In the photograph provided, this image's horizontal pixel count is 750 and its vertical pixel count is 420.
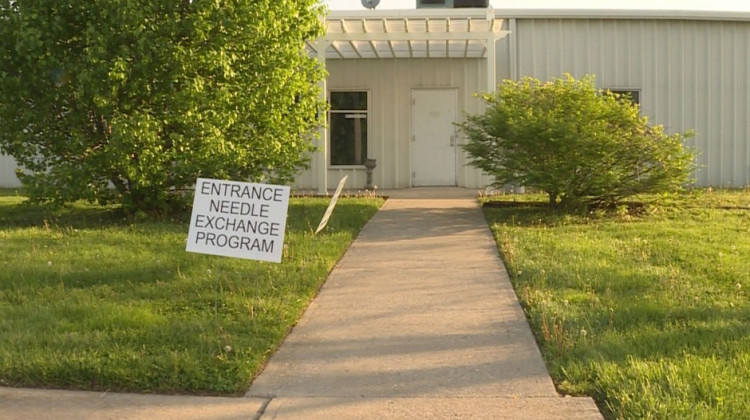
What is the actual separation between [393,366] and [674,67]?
50.8 ft

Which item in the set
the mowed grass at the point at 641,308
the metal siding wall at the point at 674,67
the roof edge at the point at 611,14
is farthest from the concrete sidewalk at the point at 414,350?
the metal siding wall at the point at 674,67

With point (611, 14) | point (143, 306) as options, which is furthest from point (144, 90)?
point (611, 14)

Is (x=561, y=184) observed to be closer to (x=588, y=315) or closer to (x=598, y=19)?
(x=588, y=315)

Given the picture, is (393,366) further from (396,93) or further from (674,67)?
(674,67)

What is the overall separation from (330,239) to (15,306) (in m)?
4.23

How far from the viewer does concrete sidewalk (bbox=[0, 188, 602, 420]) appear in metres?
4.82

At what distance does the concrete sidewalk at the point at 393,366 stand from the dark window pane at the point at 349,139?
10236 mm

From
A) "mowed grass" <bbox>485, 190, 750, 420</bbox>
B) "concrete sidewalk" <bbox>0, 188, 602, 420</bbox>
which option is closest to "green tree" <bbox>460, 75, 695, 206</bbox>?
"mowed grass" <bbox>485, 190, 750, 420</bbox>

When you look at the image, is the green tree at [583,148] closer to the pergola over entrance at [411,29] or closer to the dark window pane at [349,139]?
the pergola over entrance at [411,29]

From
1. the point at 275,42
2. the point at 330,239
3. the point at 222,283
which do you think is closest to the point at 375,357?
the point at 222,283

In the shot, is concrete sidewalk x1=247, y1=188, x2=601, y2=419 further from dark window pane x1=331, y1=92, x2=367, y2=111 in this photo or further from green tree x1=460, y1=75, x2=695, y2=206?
dark window pane x1=331, y1=92, x2=367, y2=111

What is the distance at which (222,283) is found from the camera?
7.76 meters

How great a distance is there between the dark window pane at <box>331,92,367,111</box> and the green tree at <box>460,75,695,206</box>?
684 centimetres

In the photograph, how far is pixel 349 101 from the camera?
19109mm
